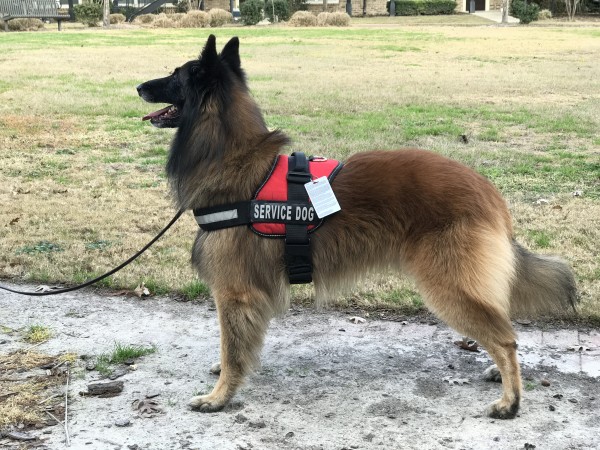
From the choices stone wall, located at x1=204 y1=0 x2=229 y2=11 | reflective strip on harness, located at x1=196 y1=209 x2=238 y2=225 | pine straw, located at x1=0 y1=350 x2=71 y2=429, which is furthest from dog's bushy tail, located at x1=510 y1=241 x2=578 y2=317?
stone wall, located at x1=204 y1=0 x2=229 y2=11

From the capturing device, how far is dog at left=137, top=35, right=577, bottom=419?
11.8 feet

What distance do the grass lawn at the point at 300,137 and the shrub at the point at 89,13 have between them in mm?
17734

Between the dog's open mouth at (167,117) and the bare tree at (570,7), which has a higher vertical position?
the bare tree at (570,7)

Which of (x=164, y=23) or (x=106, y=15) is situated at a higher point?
(x=106, y=15)

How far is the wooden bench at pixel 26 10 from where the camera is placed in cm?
3688

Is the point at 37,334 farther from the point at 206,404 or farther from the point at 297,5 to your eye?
the point at 297,5


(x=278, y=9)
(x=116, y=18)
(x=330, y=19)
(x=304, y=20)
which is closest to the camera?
(x=304, y=20)

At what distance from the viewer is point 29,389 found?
3.91 meters

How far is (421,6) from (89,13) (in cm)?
2394

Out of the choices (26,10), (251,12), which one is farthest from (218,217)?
(251,12)

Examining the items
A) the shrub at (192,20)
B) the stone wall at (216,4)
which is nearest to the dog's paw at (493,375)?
the shrub at (192,20)

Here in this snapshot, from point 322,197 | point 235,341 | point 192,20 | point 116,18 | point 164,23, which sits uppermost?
point 116,18

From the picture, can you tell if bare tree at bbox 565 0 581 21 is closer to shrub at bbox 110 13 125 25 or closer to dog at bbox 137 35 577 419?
shrub at bbox 110 13 125 25

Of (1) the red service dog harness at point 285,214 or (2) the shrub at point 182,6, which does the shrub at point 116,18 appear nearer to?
(2) the shrub at point 182,6
